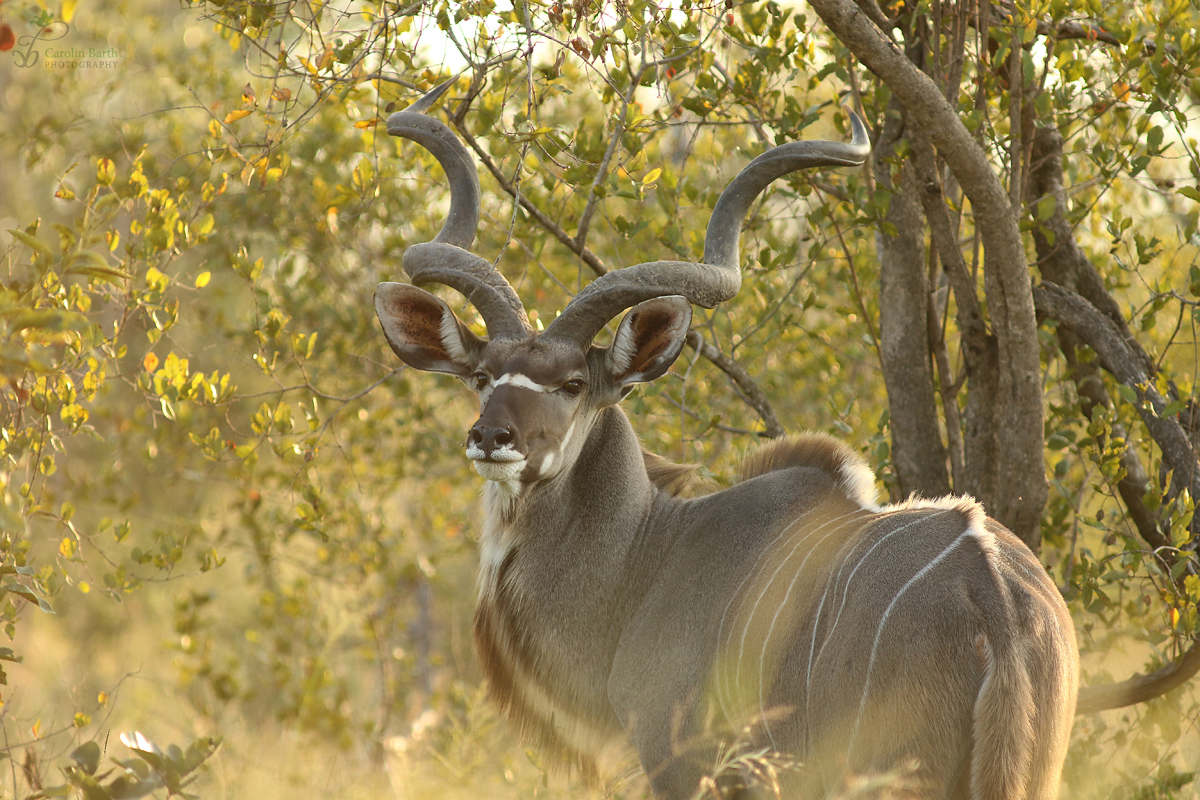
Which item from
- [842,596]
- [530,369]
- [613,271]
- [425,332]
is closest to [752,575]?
[842,596]

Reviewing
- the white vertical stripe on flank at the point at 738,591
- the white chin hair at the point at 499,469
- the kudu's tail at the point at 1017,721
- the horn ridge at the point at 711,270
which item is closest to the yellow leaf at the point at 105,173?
the horn ridge at the point at 711,270

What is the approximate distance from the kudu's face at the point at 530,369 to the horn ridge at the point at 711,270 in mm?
79

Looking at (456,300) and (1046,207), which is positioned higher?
(1046,207)

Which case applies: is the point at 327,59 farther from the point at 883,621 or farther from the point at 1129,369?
the point at 1129,369

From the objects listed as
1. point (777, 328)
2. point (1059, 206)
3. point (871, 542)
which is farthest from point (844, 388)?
point (871, 542)

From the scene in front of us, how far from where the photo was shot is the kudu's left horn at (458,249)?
3.95 meters

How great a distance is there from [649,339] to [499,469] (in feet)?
2.59

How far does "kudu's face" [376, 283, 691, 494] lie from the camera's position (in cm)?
351

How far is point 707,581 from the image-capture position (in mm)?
3605

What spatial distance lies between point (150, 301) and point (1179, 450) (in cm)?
412

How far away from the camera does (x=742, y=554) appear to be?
3.59 metres

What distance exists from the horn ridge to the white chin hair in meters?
0.58

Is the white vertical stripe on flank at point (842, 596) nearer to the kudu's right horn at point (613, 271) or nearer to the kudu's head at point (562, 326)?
the kudu's head at point (562, 326)

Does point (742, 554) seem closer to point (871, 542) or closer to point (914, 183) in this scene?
point (871, 542)
